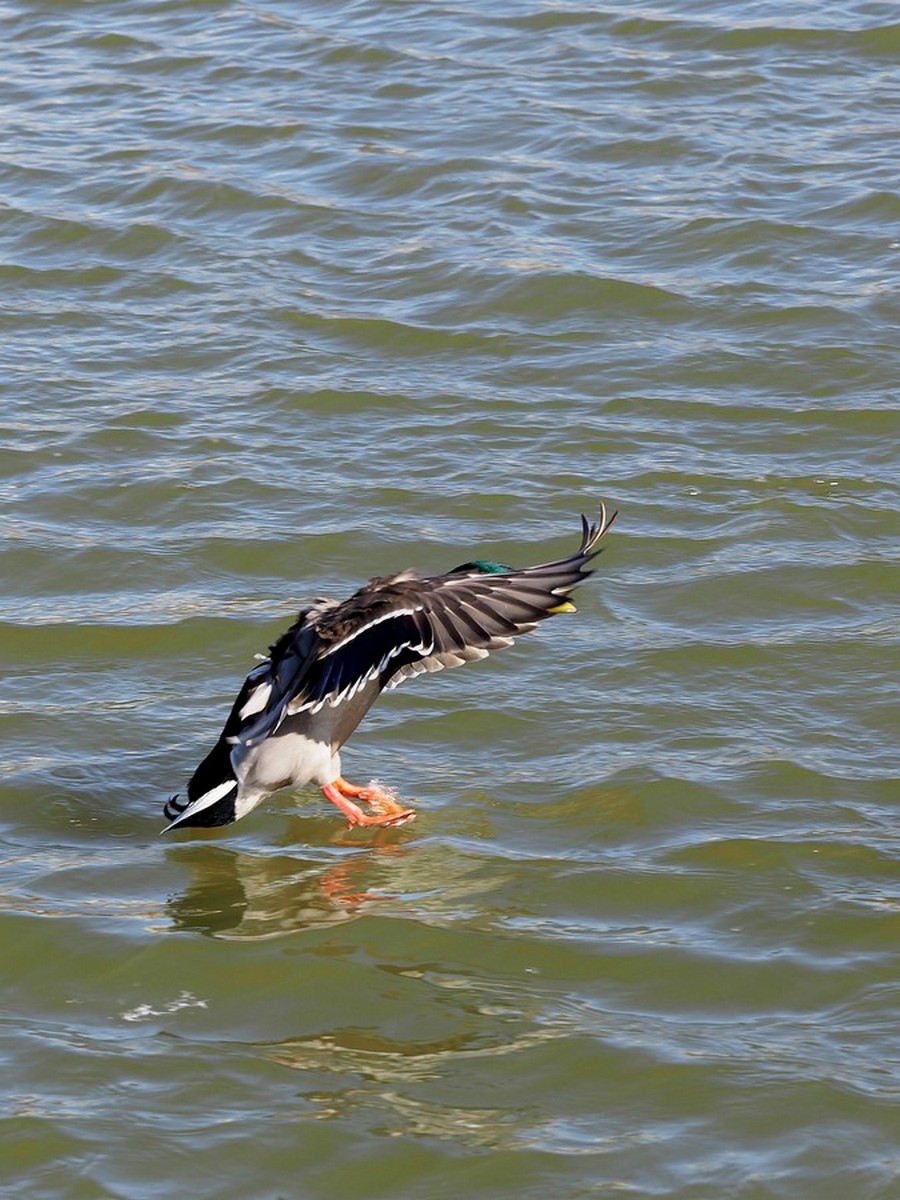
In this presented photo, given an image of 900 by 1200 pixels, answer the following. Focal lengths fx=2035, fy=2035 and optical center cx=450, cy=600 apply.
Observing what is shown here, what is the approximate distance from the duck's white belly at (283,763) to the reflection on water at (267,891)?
253 millimetres

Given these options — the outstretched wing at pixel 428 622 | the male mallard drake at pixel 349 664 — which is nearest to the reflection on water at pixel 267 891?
the male mallard drake at pixel 349 664

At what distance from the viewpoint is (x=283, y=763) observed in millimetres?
6590

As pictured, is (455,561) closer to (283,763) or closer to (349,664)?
(283,763)

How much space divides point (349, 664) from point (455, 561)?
2067 mm

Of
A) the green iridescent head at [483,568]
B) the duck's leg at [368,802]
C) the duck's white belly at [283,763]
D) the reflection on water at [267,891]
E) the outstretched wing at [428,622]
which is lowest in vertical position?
the reflection on water at [267,891]

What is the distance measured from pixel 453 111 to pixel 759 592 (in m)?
5.80

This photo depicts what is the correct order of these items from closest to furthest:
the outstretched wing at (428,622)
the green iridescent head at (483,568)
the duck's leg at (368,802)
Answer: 1. the outstretched wing at (428,622)
2. the green iridescent head at (483,568)
3. the duck's leg at (368,802)

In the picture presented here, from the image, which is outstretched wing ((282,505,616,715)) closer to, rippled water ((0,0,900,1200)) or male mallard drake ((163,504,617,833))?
male mallard drake ((163,504,617,833))

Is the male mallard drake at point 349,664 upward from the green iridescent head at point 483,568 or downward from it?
downward

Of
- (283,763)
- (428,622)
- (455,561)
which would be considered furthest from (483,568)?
(455,561)

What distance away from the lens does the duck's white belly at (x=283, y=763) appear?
6.52 m

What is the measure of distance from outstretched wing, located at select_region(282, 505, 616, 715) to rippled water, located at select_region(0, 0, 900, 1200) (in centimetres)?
Result: 68

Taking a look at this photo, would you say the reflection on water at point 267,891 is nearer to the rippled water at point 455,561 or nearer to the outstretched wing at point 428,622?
the rippled water at point 455,561

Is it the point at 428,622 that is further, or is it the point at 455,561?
the point at 455,561
